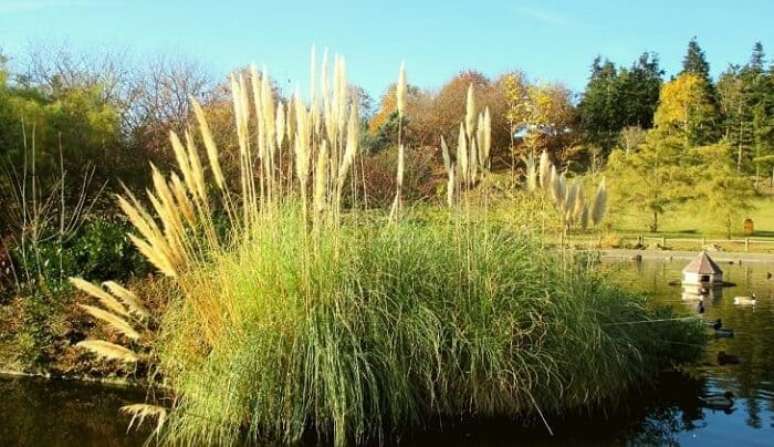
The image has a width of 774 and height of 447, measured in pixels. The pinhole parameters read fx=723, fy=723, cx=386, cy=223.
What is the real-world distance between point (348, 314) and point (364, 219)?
1.30 metres

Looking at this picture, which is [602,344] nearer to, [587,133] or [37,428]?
[37,428]

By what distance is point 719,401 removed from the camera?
7086 mm

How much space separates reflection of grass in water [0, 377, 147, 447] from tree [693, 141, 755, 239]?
1378 inches

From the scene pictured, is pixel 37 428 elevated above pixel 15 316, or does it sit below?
below

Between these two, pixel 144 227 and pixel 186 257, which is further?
pixel 186 257

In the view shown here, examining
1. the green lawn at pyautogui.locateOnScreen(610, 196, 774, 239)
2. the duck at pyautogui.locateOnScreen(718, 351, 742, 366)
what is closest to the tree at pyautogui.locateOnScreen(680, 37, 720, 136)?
the green lawn at pyautogui.locateOnScreen(610, 196, 774, 239)

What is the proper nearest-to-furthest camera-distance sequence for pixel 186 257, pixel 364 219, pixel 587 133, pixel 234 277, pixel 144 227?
1. pixel 144 227
2. pixel 186 257
3. pixel 234 277
4. pixel 364 219
5. pixel 587 133

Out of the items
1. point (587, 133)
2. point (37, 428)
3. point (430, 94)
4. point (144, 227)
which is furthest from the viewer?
point (587, 133)

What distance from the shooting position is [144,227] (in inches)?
190

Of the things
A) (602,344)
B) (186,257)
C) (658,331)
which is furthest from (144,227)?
(658,331)

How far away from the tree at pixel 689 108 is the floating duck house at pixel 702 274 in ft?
115

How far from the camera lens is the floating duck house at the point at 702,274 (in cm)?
1816

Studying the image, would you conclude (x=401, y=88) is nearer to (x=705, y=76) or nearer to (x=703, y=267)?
(x=703, y=267)

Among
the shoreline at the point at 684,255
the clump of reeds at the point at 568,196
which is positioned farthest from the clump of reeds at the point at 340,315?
the shoreline at the point at 684,255
